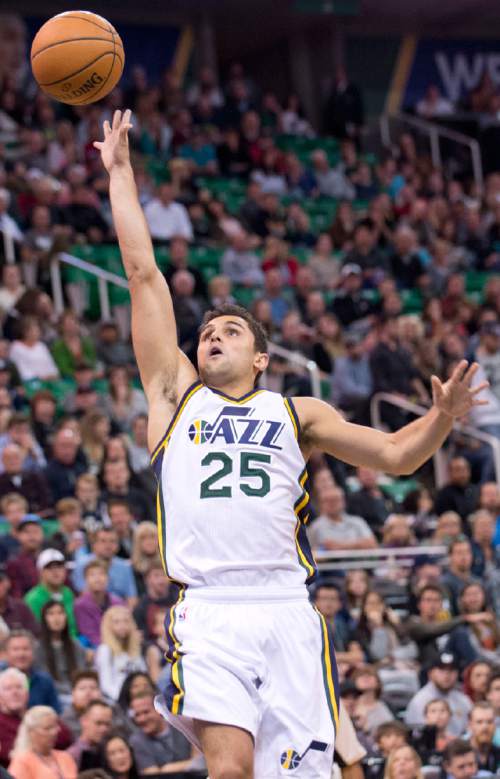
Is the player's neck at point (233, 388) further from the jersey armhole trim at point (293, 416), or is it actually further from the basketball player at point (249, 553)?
the jersey armhole trim at point (293, 416)

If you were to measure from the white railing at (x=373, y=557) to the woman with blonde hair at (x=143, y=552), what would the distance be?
1795mm

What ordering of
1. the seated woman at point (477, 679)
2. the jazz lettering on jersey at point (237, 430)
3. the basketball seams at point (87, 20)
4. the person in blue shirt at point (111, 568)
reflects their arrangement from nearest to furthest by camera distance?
1. the jazz lettering on jersey at point (237, 430)
2. the basketball seams at point (87, 20)
3. the seated woman at point (477, 679)
4. the person in blue shirt at point (111, 568)

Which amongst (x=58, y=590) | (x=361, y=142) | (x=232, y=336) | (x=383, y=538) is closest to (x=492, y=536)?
(x=383, y=538)

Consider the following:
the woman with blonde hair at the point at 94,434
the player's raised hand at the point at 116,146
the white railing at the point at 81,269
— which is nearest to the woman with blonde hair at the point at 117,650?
the woman with blonde hair at the point at 94,434

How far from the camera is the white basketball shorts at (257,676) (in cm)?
510

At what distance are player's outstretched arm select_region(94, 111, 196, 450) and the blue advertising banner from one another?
21.6 meters

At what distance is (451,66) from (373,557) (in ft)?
50.7

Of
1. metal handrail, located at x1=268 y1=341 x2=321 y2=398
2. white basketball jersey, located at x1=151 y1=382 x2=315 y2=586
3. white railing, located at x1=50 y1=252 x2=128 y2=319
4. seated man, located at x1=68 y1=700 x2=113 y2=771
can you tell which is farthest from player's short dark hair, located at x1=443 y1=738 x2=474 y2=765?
white railing, located at x1=50 y1=252 x2=128 y2=319

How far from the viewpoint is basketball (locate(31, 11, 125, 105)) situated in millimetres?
6410

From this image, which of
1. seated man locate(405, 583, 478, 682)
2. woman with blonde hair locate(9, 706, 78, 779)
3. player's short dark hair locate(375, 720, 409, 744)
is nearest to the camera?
woman with blonde hair locate(9, 706, 78, 779)

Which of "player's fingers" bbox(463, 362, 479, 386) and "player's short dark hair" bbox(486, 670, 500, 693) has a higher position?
"player's fingers" bbox(463, 362, 479, 386)

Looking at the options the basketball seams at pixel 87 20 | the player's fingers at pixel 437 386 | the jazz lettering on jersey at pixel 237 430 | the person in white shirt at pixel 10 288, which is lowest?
the jazz lettering on jersey at pixel 237 430

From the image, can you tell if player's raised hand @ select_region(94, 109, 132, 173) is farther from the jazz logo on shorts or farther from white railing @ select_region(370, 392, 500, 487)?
white railing @ select_region(370, 392, 500, 487)

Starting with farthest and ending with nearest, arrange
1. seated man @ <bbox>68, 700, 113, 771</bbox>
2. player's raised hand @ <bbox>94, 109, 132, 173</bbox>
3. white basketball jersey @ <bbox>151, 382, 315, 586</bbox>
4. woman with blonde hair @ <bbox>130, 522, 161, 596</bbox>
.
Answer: woman with blonde hair @ <bbox>130, 522, 161, 596</bbox>
seated man @ <bbox>68, 700, 113, 771</bbox>
player's raised hand @ <bbox>94, 109, 132, 173</bbox>
white basketball jersey @ <bbox>151, 382, 315, 586</bbox>
